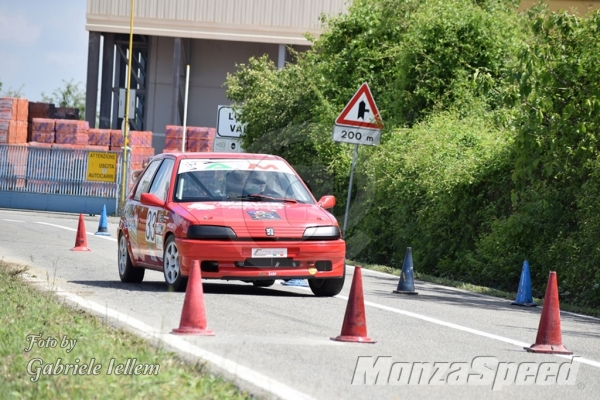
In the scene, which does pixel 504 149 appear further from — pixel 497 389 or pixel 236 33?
pixel 236 33

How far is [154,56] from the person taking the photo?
203ft

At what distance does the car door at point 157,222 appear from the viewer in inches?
524

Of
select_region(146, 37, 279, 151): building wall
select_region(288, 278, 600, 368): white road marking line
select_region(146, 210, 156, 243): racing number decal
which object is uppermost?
select_region(146, 37, 279, 151): building wall

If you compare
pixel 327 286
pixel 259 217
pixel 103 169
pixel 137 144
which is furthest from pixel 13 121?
pixel 259 217

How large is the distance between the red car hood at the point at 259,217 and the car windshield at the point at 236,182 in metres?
0.27

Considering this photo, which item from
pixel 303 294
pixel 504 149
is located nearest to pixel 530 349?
pixel 303 294

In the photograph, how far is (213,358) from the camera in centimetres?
807

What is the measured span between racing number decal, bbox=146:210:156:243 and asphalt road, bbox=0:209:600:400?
24.3 inches

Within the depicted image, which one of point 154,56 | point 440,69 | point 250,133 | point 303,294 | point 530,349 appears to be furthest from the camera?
point 154,56

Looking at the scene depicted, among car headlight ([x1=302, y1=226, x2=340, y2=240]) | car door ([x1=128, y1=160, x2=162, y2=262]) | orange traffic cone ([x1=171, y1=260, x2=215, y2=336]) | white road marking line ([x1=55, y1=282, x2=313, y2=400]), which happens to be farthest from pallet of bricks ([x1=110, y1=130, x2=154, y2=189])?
orange traffic cone ([x1=171, y1=260, x2=215, y2=336])

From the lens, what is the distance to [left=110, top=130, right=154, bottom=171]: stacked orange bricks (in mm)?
51031

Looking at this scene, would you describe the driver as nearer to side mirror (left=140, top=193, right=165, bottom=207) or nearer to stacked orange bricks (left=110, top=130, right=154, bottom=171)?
side mirror (left=140, top=193, right=165, bottom=207)

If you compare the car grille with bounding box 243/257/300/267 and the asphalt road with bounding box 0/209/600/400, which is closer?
the asphalt road with bounding box 0/209/600/400

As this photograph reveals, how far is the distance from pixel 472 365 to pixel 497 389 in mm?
938
